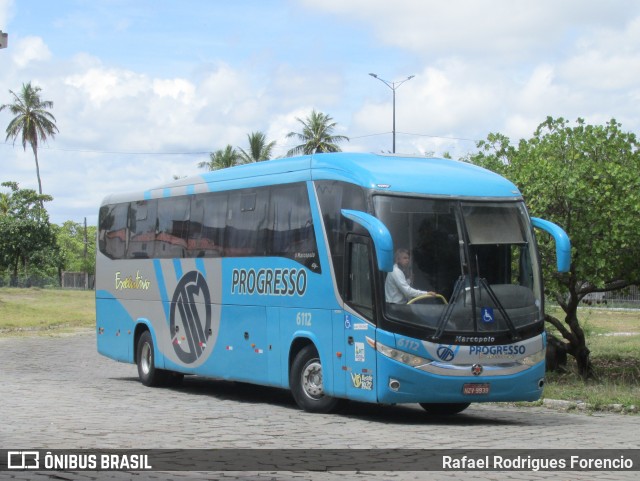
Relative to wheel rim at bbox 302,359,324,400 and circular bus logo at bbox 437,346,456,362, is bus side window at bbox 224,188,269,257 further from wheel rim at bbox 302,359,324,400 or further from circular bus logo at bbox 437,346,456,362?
circular bus logo at bbox 437,346,456,362

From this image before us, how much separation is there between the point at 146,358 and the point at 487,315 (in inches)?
332

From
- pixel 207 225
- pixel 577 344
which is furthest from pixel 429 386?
pixel 577 344

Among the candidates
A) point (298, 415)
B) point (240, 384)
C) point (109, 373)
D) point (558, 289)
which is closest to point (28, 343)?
point (109, 373)

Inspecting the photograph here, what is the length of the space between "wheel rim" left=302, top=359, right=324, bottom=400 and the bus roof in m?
2.59

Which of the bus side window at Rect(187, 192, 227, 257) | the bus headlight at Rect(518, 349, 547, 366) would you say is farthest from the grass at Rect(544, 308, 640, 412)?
the bus side window at Rect(187, 192, 227, 257)

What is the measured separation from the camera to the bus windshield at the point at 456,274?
13.9 meters

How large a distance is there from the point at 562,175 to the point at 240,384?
7493mm

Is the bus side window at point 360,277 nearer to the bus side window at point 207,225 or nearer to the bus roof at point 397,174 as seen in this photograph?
the bus roof at point 397,174

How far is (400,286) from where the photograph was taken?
13953 mm

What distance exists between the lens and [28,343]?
3428cm

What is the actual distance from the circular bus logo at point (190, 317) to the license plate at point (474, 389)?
5.60m

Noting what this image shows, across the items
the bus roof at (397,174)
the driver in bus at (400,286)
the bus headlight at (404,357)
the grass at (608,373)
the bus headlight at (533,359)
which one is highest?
the bus roof at (397,174)

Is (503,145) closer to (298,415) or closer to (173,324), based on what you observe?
(173,324)

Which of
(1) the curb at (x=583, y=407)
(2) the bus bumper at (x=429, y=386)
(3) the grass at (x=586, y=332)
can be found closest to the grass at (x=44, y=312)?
(3) the grass at (x=586, y=332)
